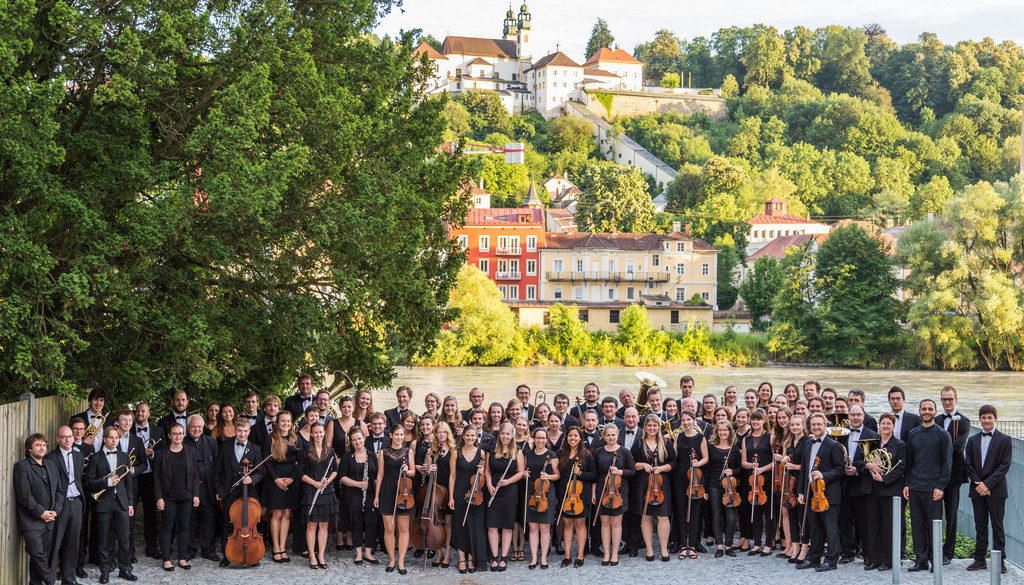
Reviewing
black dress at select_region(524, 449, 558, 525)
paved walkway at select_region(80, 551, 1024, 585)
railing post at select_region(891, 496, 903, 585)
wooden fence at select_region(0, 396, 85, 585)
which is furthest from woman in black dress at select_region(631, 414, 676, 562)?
wooden fence at select_region(0, 396, 85, 585)

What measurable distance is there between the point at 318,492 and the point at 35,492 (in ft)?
8.91

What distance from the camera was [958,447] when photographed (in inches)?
451

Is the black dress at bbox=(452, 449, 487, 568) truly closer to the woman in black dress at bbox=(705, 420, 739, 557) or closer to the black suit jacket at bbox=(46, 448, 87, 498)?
the woman in black dress at bbox=(705, 420, 739, 557)

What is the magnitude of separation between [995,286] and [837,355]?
8.74m

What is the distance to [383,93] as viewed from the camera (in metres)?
16.2

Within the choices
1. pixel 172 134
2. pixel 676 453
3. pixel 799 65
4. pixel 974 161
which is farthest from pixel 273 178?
pixel 799 65

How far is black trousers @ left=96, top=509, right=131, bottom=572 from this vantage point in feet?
36.2

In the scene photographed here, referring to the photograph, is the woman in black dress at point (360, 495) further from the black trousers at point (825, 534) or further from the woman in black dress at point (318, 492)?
the black trousers at point (825, 534)

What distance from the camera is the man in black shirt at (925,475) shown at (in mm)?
11227

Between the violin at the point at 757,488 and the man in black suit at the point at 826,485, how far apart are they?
48cm

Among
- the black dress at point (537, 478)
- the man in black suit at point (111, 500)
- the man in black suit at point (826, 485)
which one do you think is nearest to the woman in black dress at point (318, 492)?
the man in black suit at point (111, 500)

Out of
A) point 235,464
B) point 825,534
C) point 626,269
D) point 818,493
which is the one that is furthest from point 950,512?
point 626,269

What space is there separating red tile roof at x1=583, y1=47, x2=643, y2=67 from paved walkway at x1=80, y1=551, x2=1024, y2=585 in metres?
143

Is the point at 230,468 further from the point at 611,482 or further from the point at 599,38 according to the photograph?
the point at 599,38
